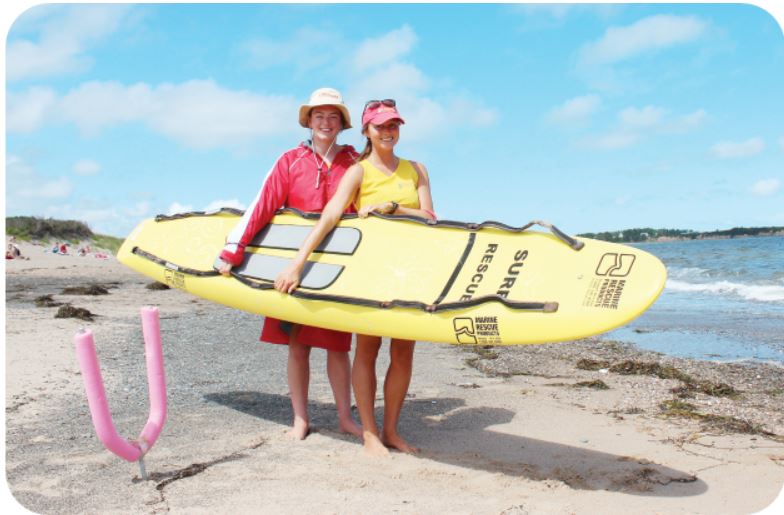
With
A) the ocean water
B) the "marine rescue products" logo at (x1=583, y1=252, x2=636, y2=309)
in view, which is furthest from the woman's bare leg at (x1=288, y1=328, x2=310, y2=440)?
the ocean water

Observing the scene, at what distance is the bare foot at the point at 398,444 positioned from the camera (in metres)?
3.99

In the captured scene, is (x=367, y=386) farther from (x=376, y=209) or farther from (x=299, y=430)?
(x=376, y=209)

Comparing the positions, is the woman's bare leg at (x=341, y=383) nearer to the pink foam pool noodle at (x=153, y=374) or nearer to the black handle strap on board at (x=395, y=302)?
the black handle strap on board at (x=395, y=302)

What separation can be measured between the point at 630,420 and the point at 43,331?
5702 mm

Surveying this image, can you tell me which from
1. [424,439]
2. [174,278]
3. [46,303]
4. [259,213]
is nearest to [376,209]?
[259,213]

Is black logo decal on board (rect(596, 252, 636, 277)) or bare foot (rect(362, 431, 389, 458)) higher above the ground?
black logo decal on board (rect(596, 252, 636, 277))

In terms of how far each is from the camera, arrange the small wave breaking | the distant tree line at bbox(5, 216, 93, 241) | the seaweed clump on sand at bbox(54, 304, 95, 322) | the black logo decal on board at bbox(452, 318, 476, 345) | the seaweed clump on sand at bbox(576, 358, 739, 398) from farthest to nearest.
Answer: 1. the distant tree line at bbox(5, 216, 93, 241)
2. the small wave breaking
3. the seaweed clump on sand at bbox(54, 304, 95, 322)
4. the seaweed clump on sand at bbox(576, 358, 739, 398)
5. the black logo decal on board at bbox(452, 318, 476, 345)

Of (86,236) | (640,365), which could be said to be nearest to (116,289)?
(640,365)

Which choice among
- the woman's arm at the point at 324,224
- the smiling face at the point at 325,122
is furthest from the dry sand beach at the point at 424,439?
the smiling face at the point at 325,122

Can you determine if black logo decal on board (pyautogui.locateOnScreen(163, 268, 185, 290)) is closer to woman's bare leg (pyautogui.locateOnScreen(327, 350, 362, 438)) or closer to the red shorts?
the red shorts

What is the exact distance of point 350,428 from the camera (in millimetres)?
4344

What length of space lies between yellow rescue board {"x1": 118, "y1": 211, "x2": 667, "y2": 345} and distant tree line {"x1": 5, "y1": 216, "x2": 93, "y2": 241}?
2480 centimetres

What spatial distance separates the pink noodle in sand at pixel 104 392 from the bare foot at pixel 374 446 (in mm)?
1118

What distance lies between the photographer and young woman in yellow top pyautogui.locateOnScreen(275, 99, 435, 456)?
3902 millimetres
